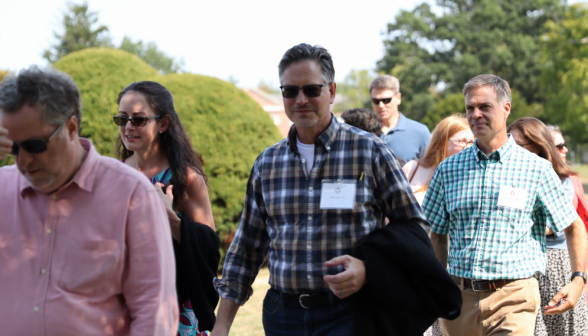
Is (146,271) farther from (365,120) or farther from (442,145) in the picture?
(442,145)

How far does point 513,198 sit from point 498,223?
20 centimetres

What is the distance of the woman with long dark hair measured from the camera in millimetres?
3314

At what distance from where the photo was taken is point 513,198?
389 centimetres

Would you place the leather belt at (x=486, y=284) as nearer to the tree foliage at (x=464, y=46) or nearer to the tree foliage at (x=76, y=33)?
the tree foliage at (x=464, y=46)

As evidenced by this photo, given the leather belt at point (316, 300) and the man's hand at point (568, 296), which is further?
the man's hand at point (568, 296)

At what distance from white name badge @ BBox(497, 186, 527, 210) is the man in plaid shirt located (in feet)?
4.67

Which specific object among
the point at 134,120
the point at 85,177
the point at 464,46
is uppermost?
the point at 464,46

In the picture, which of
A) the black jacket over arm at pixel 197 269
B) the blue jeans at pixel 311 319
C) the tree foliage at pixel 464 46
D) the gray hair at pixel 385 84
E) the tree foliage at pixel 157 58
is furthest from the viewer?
the tree foliage at pixel 157 58

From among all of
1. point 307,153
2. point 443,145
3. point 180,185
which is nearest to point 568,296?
point 443,145

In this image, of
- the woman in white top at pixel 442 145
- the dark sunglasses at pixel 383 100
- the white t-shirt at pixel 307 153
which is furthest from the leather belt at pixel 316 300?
the dark sunglasses at pixel 383 100

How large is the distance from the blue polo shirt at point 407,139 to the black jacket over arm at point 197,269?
3995 mm

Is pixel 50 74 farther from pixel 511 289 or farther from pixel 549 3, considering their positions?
pixel 549 3

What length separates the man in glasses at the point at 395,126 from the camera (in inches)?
275

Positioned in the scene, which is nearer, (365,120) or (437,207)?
(437,207)
